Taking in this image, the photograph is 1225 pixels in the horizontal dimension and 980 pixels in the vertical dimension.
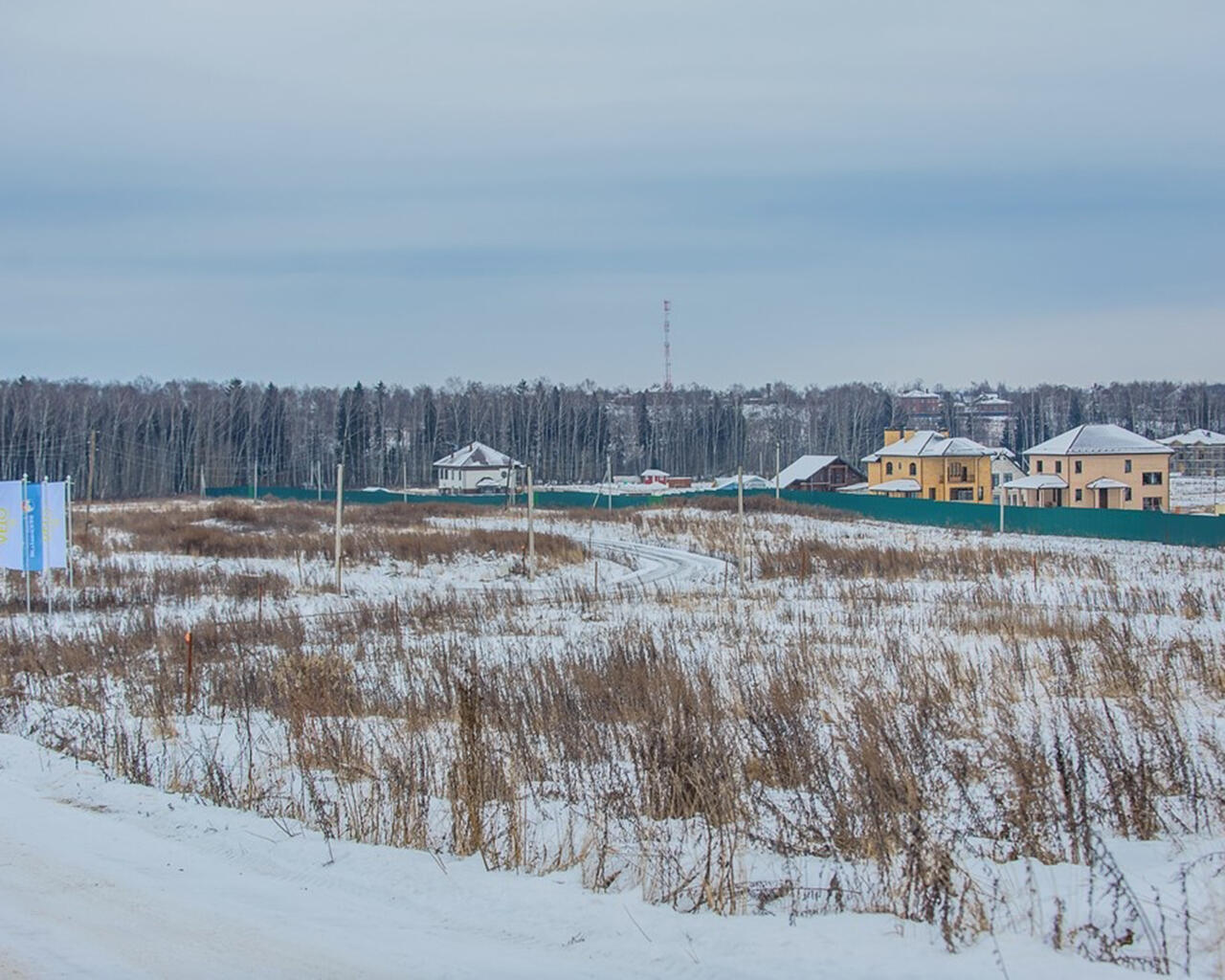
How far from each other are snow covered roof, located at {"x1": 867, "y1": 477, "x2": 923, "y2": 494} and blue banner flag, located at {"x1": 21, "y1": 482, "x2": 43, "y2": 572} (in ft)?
212

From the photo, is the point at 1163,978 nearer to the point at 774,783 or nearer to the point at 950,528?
the point at 774,783

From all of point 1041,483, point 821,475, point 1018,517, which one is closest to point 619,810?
point 1018,517

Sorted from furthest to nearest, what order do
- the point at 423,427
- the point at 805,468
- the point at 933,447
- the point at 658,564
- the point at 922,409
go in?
the point at 922,409
the point at 423,427
the point at 805,468
the point at 933,447
the point at 658,564

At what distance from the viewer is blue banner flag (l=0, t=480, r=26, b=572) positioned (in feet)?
64.1

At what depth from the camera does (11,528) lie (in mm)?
19562

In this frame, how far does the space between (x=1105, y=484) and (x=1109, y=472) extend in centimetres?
141

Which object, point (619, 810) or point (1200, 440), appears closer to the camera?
point (619, 810)

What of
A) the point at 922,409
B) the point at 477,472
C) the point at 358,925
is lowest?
the point at 358,925

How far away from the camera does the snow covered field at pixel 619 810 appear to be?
502 cm

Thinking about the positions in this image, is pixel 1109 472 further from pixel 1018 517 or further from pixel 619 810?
pixel 619 810

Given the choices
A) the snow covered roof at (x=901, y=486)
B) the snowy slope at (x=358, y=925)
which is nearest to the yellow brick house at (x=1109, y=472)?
the snow covered roof at (x=901, y=486)

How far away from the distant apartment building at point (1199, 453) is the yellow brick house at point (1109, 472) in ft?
143

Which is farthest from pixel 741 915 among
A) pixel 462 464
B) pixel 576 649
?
pixel 462 464

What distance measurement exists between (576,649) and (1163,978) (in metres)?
10.3
